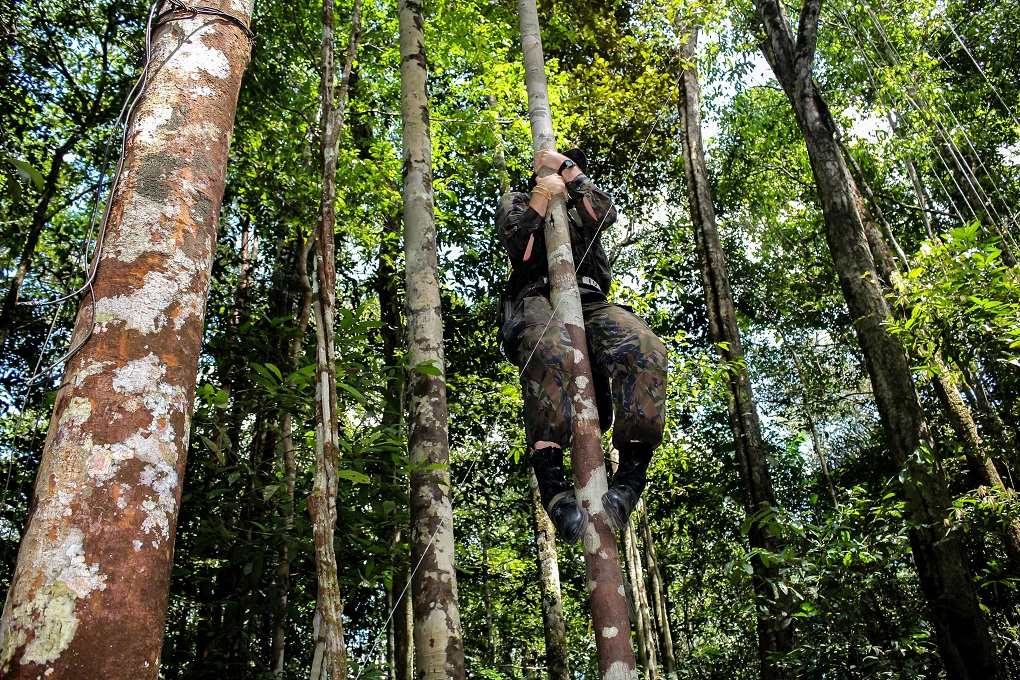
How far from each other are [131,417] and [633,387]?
6.67 ft

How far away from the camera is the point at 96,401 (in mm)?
1536

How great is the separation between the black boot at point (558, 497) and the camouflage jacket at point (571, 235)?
34.4 inches

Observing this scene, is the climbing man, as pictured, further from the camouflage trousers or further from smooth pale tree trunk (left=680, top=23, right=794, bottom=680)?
smooth pale tree trunk (left=680, top=23, right=794, bottom=680)

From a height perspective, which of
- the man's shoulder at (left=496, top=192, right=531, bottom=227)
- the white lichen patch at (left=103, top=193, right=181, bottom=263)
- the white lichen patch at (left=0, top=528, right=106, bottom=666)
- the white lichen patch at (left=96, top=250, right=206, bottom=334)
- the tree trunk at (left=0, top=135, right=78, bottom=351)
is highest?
the tree trunk at (left=0, top=135, right=78, bottom=351)

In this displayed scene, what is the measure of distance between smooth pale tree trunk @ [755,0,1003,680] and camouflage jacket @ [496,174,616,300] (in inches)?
122

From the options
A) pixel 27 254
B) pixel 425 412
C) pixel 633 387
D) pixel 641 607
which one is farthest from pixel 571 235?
pixel 641 607

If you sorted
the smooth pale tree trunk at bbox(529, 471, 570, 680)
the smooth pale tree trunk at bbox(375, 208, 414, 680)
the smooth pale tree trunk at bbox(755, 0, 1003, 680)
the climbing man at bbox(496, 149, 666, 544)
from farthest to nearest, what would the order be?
the smooth pale tree trunk at bbox(375, 208, 414, 680), the smooth pale tree trunk at bbox(529, 471, 570, 680), the smooth pale tree trunk at bbox(755, 0, 1003, 680), the climbing man at bbox(496, 149, 666, 544)

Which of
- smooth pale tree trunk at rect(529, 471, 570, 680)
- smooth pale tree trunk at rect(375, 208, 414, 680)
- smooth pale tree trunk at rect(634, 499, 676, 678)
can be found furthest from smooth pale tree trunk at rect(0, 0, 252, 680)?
smooth pale tree trunk at rect(634, 499, 676, 678)

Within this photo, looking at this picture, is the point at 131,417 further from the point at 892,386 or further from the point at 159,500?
the point at 892,386

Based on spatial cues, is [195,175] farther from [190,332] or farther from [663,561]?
[663,561]

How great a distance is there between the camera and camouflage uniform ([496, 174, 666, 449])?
3.03 metres

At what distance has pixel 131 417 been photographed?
1553 mm

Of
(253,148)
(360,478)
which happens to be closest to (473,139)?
(253,148)

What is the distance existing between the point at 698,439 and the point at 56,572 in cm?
1163
